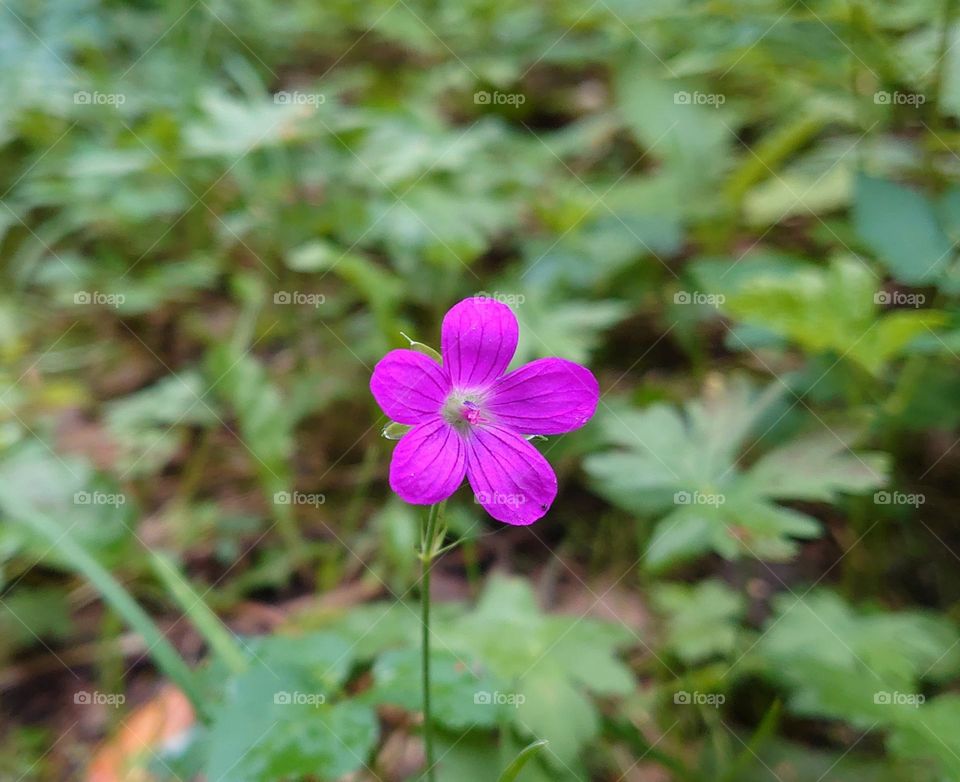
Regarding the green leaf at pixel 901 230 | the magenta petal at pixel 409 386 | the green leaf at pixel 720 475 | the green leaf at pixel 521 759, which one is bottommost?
the green leaf at pixel 720 475

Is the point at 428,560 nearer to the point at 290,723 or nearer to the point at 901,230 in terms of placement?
the point at 290,723

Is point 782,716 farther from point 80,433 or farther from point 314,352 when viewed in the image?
point 80,433

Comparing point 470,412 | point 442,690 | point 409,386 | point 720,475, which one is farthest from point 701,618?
Answer: point 409,386

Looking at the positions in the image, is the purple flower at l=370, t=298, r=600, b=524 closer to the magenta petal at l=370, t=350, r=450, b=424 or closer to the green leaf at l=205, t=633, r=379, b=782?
the magenta petal at l=370, t=350, r=450, b=424

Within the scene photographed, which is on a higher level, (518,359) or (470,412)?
(470,412)

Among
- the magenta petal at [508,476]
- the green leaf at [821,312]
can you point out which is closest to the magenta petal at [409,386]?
the magenta petal at [508,476]

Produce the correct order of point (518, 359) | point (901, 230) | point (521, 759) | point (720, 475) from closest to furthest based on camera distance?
point (521, 759), point (720, 475), point (901, 230), point (518, 359)

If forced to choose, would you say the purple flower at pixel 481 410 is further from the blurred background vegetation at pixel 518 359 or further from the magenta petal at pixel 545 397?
the blurred background vegetation at pixel 518 359
